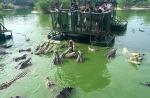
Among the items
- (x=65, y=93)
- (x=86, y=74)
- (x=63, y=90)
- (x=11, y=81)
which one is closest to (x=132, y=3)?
(x=86, y=74)

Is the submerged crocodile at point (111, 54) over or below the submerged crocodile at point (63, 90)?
over

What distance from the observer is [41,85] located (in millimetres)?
28375

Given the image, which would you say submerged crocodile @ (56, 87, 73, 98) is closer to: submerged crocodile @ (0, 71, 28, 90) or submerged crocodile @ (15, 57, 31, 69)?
submerged crocodile @ (0, 71, 28, 90)

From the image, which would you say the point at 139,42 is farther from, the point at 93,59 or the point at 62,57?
the point at 62,57

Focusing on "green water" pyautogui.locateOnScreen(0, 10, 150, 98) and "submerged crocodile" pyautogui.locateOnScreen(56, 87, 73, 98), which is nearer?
"submerged crocodile" pyautogui.locateOnScreen(56, 87, 73, 98)

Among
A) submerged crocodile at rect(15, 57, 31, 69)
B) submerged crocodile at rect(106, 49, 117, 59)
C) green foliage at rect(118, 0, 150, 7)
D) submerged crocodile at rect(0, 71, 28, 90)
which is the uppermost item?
green foliage at rect(118, 0, 150, 7)

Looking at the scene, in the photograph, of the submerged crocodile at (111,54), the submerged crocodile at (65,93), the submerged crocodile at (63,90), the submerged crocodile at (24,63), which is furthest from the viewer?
the submerged crocodile at (111,54)

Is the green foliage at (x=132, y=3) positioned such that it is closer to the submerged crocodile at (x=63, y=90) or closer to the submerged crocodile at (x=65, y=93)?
the submerged crocodile at (x=63, y=90)

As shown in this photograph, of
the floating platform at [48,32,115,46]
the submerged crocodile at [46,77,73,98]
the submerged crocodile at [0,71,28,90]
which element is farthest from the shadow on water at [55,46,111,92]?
the floating platform at [48,32,115,46]

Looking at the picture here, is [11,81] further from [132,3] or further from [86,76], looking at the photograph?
[132,3]

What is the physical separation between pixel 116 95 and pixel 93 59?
1142 cm

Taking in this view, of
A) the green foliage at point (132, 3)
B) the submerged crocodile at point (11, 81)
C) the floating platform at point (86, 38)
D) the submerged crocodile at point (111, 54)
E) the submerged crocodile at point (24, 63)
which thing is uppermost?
the green foliage at point (132, 3)

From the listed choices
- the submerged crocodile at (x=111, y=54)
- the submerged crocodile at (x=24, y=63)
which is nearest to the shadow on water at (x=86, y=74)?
the submerged crocodile at (x=111, y=54)

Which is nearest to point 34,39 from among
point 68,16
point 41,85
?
point 68,16
